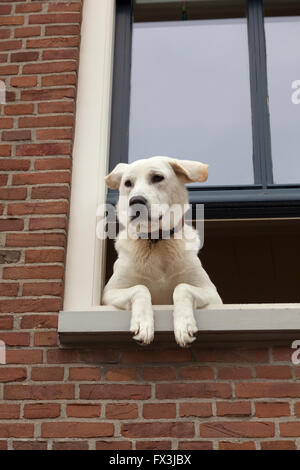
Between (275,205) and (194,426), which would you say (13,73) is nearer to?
(275,205)

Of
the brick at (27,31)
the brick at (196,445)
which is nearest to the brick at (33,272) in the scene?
the brick at (196,445)

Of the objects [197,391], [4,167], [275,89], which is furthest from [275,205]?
[4,167]

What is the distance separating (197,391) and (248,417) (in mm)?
281

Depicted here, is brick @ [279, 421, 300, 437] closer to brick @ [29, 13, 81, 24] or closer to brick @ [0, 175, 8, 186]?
brick @ [0, 175, 8, 186]

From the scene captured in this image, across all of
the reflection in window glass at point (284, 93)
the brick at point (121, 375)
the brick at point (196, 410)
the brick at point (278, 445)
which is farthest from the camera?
the reflection in window glass at point (284, 93)

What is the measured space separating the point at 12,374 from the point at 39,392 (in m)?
0.17

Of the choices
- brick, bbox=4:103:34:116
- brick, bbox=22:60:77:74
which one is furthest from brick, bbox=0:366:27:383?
brick, bbox=22:60:77:74

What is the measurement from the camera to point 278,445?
3193mm

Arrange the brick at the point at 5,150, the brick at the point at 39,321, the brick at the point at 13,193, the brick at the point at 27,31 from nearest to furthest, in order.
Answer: the brick at the point at 39,321
the brick at the point at 13,193
the brick at the point at 5,150
the brick at the point at 27,31

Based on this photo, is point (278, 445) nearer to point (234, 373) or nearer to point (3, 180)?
point (234, 373)

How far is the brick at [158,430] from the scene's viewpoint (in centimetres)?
326

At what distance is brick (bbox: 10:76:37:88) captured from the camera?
13.6 ft

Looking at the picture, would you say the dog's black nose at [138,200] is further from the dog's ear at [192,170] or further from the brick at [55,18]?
the brick at [55,18]

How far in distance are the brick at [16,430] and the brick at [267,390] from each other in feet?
3.49
